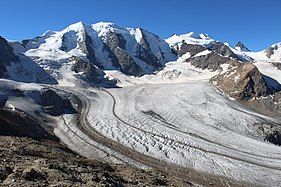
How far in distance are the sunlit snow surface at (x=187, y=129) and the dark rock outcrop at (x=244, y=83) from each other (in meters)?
3.09

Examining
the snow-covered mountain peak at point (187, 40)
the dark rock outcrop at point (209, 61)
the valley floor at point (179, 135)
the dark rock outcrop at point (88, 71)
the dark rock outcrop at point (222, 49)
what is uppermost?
the snow-covered mountain peak at point (187, 40)

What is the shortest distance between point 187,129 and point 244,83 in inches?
1357

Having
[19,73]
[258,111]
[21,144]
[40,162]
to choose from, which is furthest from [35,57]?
[40,162]

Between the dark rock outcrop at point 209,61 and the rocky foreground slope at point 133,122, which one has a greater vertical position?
the dark rock outcrop at point 209,61

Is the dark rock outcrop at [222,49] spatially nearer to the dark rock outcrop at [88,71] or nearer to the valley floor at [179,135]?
the dark rock outcrop at [88,71]

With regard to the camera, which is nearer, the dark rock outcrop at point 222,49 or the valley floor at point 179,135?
the valley floor at point 179,135

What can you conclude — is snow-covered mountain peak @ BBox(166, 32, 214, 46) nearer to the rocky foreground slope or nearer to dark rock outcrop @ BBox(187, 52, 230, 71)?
dark rock outcrop @ BBox(187, 52, 230, 71)

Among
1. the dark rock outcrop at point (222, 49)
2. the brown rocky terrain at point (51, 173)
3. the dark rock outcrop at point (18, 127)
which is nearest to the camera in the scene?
the brown rocky terrain at point (51, 173)

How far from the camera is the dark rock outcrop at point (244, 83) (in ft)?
271

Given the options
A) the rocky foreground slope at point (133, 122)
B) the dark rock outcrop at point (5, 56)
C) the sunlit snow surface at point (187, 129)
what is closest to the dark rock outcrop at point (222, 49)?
the rocky foreground slope at point (133, 122)

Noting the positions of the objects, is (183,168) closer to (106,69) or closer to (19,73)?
(19,73)

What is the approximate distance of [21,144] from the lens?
2950 centimetres

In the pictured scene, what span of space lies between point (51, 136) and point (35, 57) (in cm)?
6418

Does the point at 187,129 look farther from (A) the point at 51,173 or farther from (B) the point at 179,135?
(A) the point at 51,173
